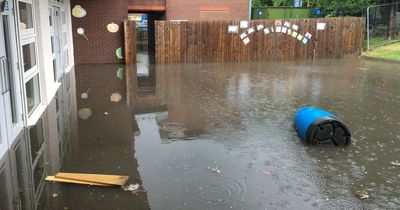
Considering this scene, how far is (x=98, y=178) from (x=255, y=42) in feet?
47.3

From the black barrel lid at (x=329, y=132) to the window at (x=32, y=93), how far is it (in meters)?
4.95

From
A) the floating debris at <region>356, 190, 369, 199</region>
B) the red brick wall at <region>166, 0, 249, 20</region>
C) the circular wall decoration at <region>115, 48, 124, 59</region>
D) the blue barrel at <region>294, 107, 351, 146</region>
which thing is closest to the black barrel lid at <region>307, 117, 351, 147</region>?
the blue barrel at <region>294, 107, 351, 146</region>

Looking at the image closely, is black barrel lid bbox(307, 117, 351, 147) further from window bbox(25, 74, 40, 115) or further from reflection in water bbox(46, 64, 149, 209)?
window bbox(25, 74, 40, 115)

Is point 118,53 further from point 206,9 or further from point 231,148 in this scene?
point 231,148

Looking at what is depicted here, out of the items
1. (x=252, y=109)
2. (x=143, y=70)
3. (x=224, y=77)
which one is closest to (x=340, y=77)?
(x=224, y=77)

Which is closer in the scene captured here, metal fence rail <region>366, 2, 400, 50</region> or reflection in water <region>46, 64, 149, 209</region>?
reflection in water <region>46, 64, 149, 209</region>

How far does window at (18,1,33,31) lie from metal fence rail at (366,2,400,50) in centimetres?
1763

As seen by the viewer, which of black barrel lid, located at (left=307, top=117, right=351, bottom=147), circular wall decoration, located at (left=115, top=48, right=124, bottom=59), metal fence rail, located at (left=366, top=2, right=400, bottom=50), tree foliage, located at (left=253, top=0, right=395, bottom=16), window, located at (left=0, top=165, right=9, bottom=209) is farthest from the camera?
tree foliage, located at (left=253, top=0, right=395, bottom=16)

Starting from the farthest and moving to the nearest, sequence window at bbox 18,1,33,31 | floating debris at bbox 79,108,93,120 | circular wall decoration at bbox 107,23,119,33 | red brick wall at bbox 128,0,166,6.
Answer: red brick wall at bbox 128,0,166,6 → circular wall decoration at bbox 107,23,119,33 → floating debris at bbox 79,108,93,120 → window at bbox 18,1,33,31

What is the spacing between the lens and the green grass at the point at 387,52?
1810 cm

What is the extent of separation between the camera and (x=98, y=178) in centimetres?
489

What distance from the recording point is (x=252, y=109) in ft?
29.0

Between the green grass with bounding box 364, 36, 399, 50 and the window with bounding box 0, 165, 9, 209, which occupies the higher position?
the green grass with bounding box 364, 36, 399, 50

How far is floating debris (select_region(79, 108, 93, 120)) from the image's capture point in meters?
8.03
